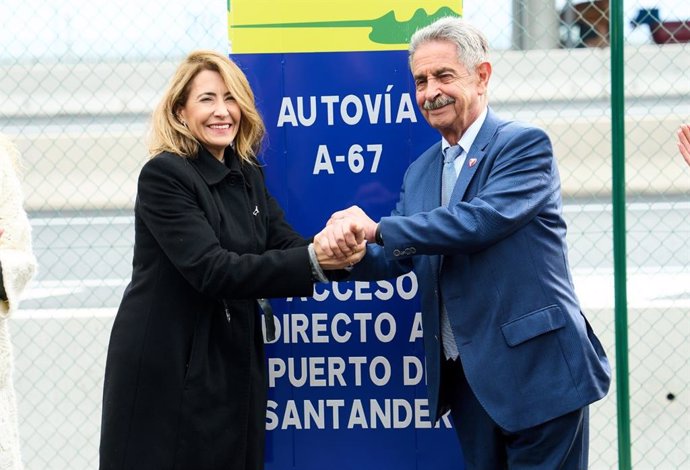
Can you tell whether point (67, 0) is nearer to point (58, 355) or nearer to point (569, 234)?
point (58, 355)

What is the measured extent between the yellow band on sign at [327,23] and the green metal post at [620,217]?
57cm

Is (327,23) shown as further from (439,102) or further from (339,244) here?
(339,244)

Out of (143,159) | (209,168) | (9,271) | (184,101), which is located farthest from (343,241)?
(143,159)

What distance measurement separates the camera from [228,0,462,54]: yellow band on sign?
314cm

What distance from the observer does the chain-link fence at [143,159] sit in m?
5.14

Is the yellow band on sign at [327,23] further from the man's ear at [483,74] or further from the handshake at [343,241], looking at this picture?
the handshake at [343,241]

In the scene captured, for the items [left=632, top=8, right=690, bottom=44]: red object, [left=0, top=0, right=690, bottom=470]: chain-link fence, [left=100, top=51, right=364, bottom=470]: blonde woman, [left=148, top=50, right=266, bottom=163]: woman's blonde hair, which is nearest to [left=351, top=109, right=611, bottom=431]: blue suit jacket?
[left=100, top=51, right=364, bottom=470]: blonde woman

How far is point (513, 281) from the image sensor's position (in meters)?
2.59

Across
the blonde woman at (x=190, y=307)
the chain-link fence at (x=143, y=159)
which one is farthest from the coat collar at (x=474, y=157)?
the chain-link fence at (x=143, y=159)

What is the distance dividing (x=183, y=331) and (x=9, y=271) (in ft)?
1.60

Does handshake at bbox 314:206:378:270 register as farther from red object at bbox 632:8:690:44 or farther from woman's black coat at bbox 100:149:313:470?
red object at bbox 632:8:690:44

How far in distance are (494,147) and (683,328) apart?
301 cm

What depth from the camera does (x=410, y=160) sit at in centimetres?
320

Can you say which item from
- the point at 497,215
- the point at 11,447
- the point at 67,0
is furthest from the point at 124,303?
the point at 67,0
